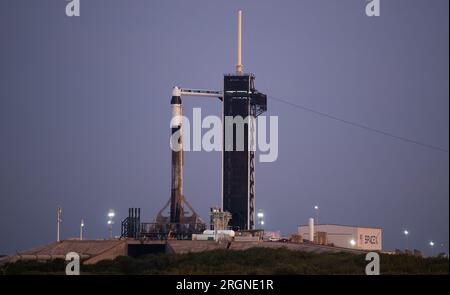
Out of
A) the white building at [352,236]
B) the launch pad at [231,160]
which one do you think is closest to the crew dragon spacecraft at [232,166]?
the launch pad at [231,160]

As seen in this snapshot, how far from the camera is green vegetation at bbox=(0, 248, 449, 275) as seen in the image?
5978 cm

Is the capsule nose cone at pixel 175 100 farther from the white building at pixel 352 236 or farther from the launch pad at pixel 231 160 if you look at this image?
the white building at pixel 352 236

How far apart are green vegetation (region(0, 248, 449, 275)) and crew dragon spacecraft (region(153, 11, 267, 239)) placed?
21.2 meters

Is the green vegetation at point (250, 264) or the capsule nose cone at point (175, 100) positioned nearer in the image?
the green vegetation at point (250, 264)

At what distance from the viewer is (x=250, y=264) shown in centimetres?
6681

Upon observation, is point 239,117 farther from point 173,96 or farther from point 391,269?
point 391,269

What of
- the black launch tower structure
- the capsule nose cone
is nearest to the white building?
the black launch tower structure

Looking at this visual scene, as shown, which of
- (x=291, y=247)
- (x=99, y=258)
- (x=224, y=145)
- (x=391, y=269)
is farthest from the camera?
(x=224, y=145)

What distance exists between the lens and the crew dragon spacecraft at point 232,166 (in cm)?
9856

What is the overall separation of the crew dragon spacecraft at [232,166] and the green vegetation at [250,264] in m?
21.2

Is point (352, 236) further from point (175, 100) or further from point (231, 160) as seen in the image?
point (175, 100)
